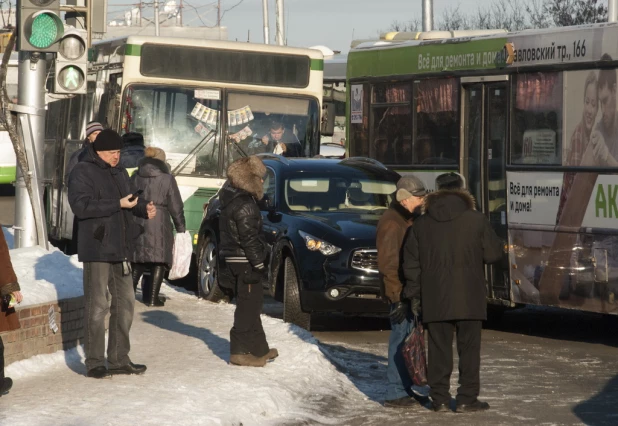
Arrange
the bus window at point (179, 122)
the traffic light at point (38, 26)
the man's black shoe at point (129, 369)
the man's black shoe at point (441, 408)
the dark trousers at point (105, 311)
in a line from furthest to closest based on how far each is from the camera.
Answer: the bus window at point (179, 122) < the traffic light at point (38, 26) < the man's black shoe at point (129, 369) < the dark trousers at point (105, 311) < the man's black shoe at point (441, 408)

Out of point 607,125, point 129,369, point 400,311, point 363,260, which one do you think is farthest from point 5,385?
point 607,125

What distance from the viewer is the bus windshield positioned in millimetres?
18016

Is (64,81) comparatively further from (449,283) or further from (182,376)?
(449,283)

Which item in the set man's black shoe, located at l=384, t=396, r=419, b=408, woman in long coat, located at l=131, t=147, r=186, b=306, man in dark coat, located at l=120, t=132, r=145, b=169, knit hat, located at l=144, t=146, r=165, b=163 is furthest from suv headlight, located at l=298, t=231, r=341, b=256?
man's black shoe, located at l=384, t=396, r=419, b=408

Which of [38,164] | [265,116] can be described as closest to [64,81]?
[38,164]

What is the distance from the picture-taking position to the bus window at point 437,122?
608 inches

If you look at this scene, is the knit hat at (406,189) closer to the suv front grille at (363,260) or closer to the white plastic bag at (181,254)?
the suv front grille at (363,260)

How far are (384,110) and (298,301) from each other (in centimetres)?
387

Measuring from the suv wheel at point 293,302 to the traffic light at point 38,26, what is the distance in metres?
3.21

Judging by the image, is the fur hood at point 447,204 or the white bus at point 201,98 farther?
the white bus at point 201,98

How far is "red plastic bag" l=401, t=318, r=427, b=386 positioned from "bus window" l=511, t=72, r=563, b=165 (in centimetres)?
455

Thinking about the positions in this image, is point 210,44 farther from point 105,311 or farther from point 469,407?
point 469,407

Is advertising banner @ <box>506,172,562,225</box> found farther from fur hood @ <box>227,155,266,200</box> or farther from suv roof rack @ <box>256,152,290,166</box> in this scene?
fur hood @ <box>227,155,266,200</box>

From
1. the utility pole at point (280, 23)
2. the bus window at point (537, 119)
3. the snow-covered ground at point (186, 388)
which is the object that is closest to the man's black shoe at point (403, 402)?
the snow-covered ground at point (186, 388)
